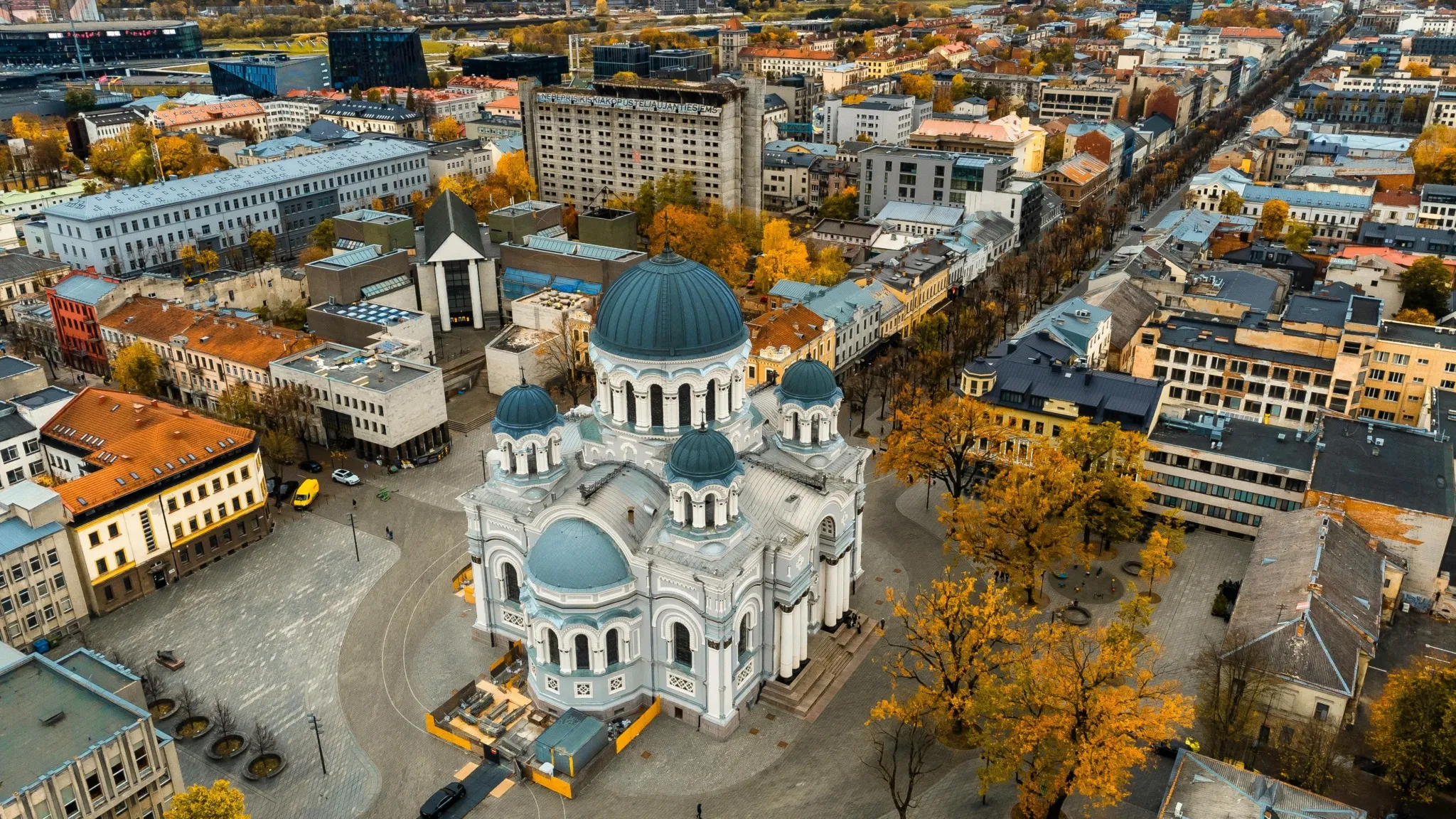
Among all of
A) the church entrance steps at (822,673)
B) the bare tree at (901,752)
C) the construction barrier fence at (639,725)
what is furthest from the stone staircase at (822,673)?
the construction barrier fence at (639,725)

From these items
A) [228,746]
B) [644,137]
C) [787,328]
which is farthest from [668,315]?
[644,137]

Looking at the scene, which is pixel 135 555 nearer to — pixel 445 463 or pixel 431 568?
pixel 431 568

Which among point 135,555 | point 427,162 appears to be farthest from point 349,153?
point 135,555

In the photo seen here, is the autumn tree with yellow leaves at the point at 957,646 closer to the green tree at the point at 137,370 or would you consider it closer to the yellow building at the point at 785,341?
the yellow building at the point at 785,341

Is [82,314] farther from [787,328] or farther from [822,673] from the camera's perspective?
[822,673]

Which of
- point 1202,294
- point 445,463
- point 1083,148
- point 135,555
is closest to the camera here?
point 135,555
